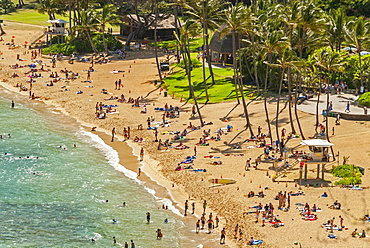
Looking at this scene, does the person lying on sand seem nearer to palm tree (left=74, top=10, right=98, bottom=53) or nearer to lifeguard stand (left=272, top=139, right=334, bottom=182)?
lifeguard stand (left=272, top=139, right=334, bottom=182)

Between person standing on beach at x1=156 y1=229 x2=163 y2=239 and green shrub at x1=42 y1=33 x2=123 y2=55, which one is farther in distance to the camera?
green shrub at x1=42 y1=33 x2=123 y2=55

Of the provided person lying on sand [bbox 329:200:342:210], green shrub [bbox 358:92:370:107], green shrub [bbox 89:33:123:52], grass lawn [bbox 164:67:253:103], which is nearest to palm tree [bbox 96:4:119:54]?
green shrub [bbox 89:33:123:52]

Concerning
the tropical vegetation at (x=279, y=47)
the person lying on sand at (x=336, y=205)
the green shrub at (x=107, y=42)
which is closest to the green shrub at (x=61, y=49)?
the tropical vegetation at (x=279, y=47)

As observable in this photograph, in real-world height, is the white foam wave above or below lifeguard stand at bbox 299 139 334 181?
below

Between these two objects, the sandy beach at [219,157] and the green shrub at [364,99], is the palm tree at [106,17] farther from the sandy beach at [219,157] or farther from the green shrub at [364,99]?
the green shrub at [364,99]

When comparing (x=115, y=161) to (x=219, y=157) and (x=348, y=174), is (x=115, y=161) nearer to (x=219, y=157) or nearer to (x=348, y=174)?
(x=219, y=157)

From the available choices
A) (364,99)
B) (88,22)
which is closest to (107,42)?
(88,22)

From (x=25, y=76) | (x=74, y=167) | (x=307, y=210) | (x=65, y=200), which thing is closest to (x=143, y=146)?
(x=74, y=167)
